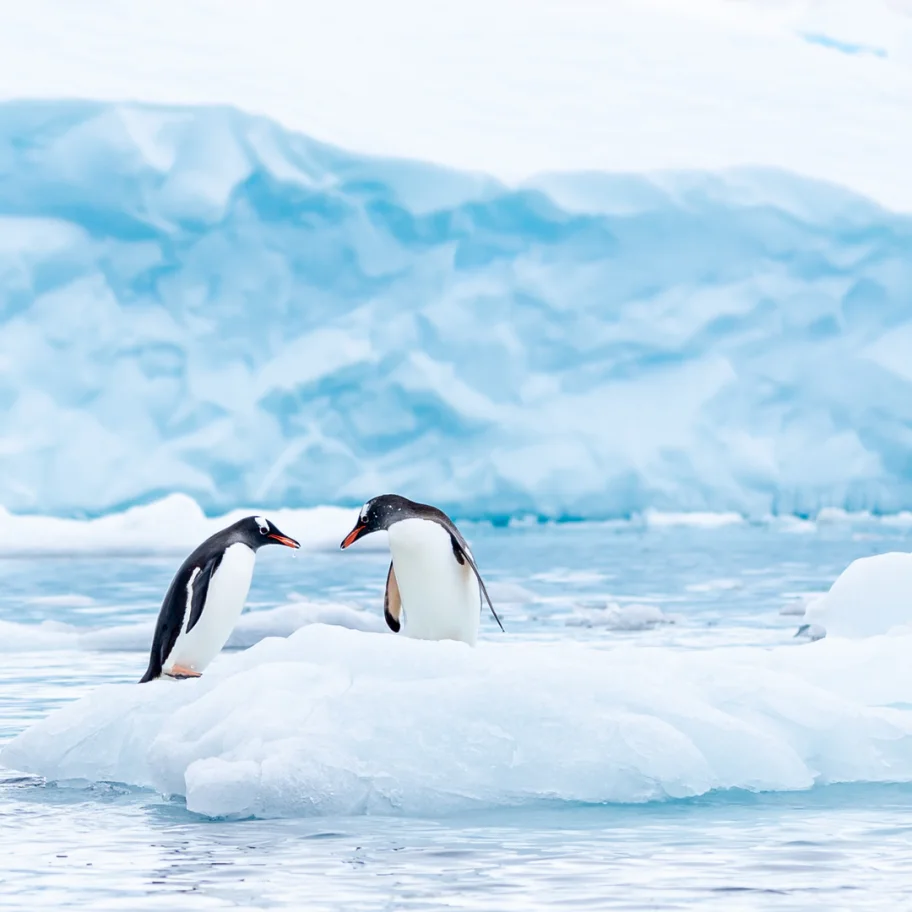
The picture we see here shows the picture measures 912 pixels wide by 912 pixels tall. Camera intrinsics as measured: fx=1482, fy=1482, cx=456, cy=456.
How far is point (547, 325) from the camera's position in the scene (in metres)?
23.1

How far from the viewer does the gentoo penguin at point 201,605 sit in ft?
16.8

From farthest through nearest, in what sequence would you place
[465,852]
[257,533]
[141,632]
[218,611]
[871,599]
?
[141,632] < [871,599] < [257,533] < [218,611] < [465,852]

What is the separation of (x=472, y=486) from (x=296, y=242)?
478 centimetres

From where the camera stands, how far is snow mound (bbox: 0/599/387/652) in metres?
8.66

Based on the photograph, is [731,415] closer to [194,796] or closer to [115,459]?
[115,459]

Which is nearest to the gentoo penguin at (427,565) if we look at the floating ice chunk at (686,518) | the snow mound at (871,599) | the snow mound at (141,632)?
the snow mound at (871,599)

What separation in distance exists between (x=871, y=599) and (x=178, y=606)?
3890 mm

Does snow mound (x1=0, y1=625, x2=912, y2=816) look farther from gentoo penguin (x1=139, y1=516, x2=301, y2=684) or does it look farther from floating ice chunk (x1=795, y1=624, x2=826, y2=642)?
floating ice chunk (x1=795, y1=624, x2=826, y2=642)

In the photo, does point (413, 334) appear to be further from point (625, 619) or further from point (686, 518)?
point (625, 619)

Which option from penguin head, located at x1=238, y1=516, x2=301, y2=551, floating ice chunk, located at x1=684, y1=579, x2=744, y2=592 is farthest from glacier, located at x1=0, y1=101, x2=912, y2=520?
penguin head, located at x1=238, y1=516, x2=301, y2=551

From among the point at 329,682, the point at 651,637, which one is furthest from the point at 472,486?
the point at 329,682

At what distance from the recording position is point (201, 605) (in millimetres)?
5125

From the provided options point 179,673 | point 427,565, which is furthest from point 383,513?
point 179,673

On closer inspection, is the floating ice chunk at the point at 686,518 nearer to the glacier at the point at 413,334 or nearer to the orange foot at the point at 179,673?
the glacier at the point at 413,334
